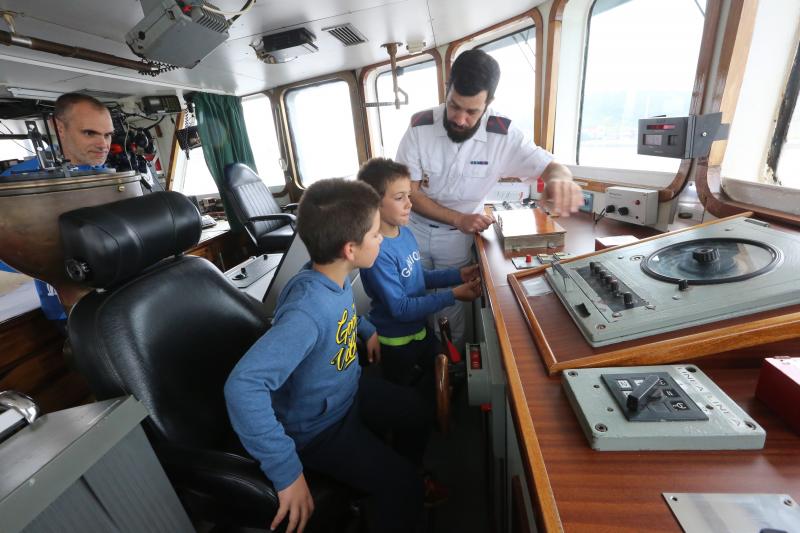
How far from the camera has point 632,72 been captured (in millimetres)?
2055

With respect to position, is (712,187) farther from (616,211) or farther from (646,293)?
(646,293)

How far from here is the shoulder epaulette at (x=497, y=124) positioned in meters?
1.78

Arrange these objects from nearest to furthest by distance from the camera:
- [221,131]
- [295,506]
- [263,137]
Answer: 1. [295,506]
2. [221,131]
3. [263,137]

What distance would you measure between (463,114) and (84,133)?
188 centimetres

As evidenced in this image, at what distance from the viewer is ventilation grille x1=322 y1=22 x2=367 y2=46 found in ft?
8.36

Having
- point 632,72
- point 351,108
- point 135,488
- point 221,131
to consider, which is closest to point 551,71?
point 632,72

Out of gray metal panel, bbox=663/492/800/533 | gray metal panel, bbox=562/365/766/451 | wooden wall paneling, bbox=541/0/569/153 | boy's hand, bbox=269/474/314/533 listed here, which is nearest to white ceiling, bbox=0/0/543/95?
wooden wall paneling, bbox=541/0/569/153

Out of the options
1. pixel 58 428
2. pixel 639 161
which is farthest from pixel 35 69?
pixel 639 161

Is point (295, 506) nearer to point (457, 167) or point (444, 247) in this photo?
point (444, 247)

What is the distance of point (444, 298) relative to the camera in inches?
58.0

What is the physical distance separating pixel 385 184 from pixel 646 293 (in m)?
0.98


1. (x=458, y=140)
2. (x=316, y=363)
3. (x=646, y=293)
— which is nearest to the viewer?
(x=646, y=293)

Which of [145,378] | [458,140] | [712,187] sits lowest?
[145,378]

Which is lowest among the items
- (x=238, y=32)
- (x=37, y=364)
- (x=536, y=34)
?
(x=37, y=364)
